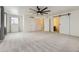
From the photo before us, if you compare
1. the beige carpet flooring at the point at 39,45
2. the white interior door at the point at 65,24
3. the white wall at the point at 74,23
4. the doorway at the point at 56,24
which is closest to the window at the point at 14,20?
the doorway at the point at 56,24

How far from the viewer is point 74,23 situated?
412 inches

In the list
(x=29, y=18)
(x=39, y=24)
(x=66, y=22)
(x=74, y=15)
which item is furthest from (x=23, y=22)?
(x=74, y=15)

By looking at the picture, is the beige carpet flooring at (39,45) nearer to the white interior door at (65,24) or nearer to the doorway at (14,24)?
the white interior door at (65,24)

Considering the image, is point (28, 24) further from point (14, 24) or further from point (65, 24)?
point (65, 24)

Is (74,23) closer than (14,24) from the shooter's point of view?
Yes

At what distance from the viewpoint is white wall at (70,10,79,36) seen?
9.98 meters

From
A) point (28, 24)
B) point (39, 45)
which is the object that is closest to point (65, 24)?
point (28, 24)

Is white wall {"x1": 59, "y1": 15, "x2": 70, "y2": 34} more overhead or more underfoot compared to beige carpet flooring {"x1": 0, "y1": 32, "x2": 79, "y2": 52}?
more overhead

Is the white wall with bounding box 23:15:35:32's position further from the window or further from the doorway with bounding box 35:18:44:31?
the window

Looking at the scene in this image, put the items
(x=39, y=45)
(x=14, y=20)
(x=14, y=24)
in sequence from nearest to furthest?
(x=39, y=45)
(x=14, y=24)
(x=14, y=20)

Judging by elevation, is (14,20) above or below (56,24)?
above

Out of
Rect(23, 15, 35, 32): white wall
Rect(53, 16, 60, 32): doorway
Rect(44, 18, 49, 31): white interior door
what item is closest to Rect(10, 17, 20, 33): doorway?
Rect(23, 15, 35, 32): white wall

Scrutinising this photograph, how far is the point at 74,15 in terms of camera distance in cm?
1047

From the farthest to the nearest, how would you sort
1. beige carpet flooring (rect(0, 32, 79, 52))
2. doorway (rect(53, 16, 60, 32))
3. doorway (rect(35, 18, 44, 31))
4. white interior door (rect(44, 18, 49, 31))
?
1. doorway (rect(35, 18, 44, 31))
2. white interior door (rect(44, 18, 49, 31))
3. doorway (rect(53, 16, 60, 32))
4. beige carpet flooring (rect(0, 32, 79, 52))
